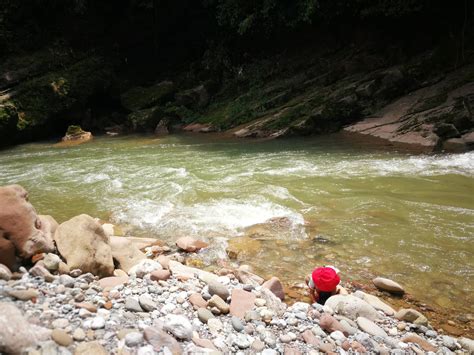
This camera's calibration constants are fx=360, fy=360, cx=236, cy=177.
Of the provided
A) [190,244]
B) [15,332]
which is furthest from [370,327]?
[15,332]

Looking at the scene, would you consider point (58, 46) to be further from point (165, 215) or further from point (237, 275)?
point (237, 275)

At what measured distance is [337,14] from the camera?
1611cm

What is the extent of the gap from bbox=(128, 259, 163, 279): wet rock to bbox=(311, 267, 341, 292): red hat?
159 centimetres

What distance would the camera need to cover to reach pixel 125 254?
407cm

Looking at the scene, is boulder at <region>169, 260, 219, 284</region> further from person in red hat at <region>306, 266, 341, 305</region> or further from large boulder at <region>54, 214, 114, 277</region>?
person in red hat at <region>306, 266, 341, 305</region>

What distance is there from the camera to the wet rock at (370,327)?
2.98 m

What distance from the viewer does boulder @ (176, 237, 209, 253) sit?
4676 millimetres

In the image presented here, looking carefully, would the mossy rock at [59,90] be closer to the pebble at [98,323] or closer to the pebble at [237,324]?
the pebble at [98,323]

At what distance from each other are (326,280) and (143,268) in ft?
5.99

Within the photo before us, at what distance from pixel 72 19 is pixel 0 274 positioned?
2128 centimetres

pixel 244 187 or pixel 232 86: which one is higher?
pixel 232 86

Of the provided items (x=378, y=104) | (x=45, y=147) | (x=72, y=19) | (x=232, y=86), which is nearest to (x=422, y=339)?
(x=378, y=104)

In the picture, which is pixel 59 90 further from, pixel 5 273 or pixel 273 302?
pixel 273 302

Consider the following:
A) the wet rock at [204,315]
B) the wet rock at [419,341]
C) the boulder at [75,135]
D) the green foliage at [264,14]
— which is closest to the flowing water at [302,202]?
the wet rock at [419,341]
